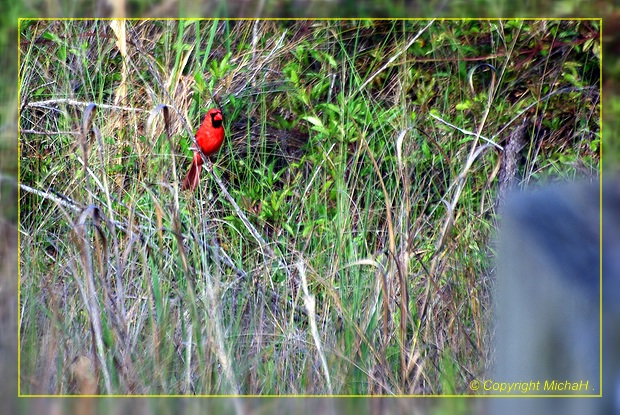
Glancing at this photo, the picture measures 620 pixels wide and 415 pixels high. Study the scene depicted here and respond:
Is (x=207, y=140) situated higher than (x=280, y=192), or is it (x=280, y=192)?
(x=207, y=140)

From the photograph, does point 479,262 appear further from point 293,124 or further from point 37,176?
point 37,176

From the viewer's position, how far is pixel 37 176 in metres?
2.03

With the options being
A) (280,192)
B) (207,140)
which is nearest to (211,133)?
(207,140)

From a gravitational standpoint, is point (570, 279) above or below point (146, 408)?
above

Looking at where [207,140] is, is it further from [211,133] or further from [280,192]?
[280,192]

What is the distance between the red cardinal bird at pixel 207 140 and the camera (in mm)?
2006

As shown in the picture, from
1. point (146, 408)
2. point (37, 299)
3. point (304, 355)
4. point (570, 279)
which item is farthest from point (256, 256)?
point (570, 279)

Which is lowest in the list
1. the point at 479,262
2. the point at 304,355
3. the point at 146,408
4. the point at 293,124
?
the point at 146,408

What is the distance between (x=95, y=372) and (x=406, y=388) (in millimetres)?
880

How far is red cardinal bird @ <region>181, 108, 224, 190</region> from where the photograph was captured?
2.01m

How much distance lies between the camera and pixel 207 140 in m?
2.01

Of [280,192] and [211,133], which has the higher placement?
[211,133]

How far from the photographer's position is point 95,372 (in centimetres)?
196

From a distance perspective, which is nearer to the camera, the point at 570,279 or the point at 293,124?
the point at 570,279
